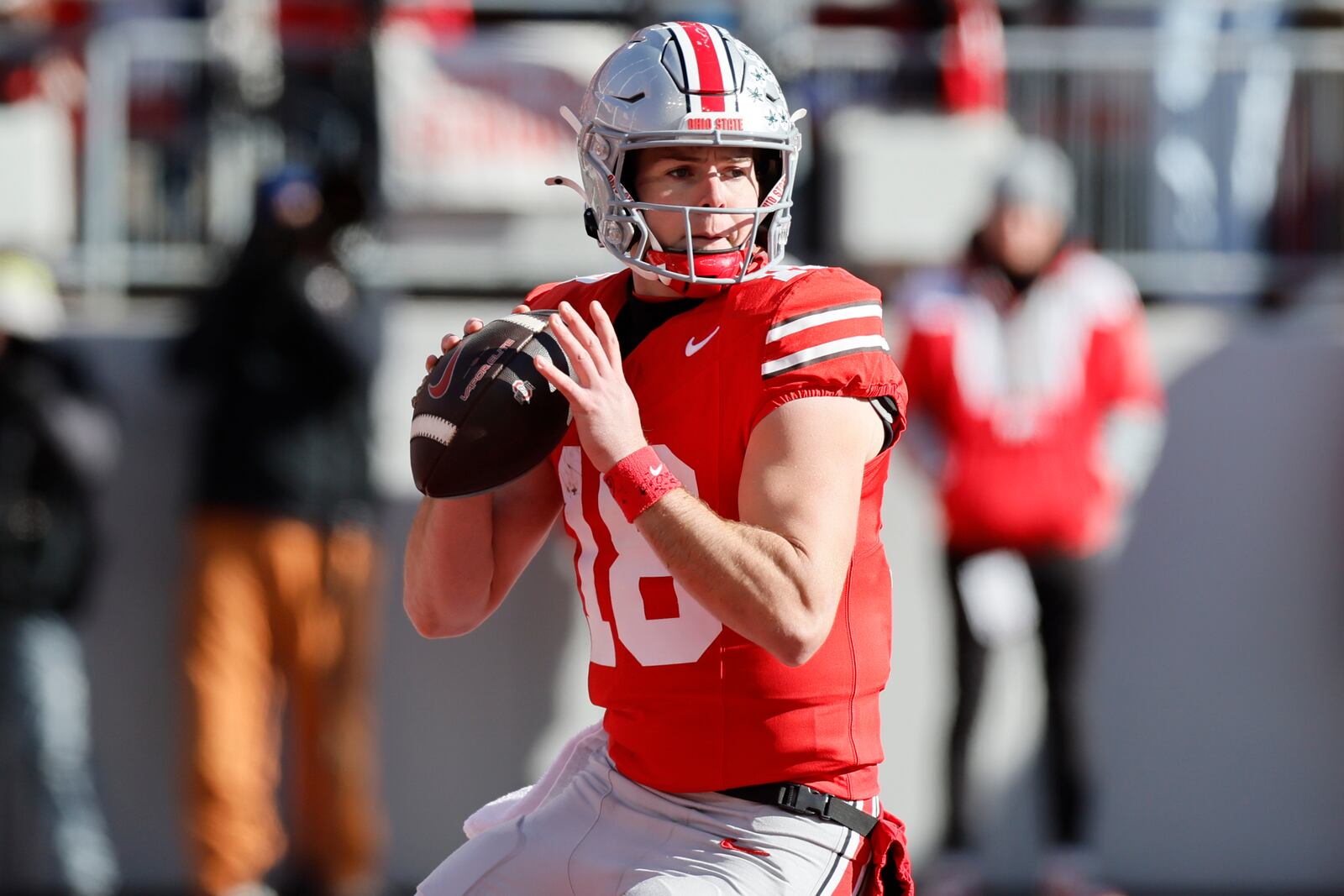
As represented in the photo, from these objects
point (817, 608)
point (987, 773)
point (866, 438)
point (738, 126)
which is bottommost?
point (987, 773)

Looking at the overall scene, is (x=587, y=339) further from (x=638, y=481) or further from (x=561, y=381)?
(x=638, y=481)

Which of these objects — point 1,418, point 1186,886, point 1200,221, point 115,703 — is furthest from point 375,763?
point 1200,221

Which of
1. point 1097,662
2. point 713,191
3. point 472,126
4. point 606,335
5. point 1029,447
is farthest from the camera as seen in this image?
point 472,126

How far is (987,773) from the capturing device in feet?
20.0

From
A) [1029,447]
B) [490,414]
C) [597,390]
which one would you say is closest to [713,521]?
[597,390]

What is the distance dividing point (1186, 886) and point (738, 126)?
443cm

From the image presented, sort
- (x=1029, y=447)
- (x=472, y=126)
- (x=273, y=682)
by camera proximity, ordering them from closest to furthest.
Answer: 1. (x=1029, y=447)
2. (x=273, y=682)
3. (x=472, y=126)

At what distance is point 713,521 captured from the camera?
244 cm

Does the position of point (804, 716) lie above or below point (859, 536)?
below

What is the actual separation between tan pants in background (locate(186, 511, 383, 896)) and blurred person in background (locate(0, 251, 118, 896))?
0.33 metres

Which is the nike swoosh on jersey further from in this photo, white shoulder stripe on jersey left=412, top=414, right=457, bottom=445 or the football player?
white shoulder stripe on jersey left=412, top=414, right=457, bottom=445

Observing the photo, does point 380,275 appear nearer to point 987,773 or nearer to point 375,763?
point 375,763

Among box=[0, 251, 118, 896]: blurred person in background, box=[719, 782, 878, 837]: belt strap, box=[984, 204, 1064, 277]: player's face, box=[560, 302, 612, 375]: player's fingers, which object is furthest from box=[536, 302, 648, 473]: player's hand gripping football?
box=[0, 251, 118, 896]: blurred person in background

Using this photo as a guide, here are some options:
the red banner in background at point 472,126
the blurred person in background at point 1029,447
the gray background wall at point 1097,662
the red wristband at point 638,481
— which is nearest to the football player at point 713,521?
the red wristband at point 638,481
